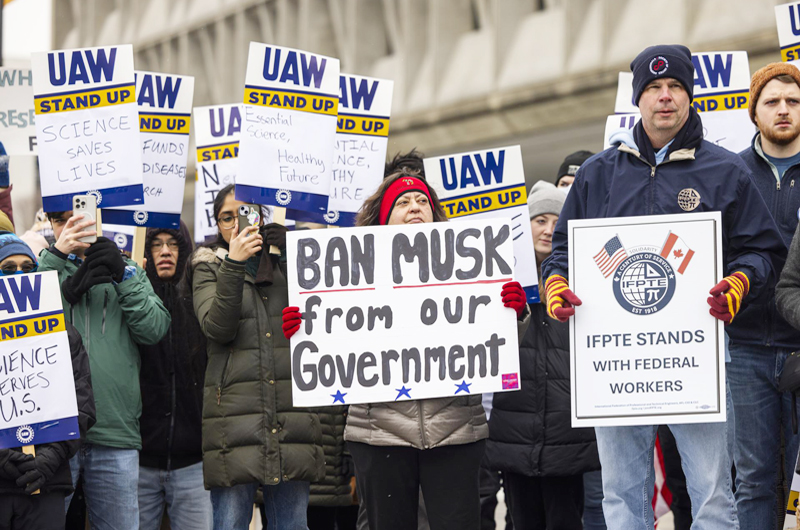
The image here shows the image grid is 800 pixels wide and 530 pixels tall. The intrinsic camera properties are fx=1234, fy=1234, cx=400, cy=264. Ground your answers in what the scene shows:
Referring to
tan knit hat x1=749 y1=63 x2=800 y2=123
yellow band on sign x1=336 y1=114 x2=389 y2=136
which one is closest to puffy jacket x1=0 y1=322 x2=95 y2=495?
yellow band on sign x1=336 y1=114 x2=389 y2=136

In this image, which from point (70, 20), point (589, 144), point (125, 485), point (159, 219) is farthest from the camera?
point (70, 20)

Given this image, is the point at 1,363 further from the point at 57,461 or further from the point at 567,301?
the point at 567,301

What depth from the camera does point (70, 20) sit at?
38.8 meters

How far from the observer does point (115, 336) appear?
6.19m

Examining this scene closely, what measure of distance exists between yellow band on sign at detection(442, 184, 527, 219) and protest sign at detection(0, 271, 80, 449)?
2.65 metres

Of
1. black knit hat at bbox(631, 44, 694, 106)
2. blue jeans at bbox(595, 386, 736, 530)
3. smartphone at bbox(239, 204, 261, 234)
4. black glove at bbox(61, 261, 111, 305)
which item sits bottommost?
blue jeans at bbox(595, 386, 736, 530)

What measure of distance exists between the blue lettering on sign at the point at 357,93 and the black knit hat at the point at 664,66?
309 cm

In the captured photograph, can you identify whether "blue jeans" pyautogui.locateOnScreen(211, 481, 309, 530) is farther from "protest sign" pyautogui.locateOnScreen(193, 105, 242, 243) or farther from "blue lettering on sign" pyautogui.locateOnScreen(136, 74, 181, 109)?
"blue lettering on sign" pyautogui.locateOnScreen(136, 74, 181, 109)

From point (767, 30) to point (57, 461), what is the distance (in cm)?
1165

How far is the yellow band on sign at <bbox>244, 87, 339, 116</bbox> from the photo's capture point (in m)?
7.19

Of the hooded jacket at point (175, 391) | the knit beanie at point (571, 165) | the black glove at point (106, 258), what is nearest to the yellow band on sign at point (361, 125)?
the knit beanie at point (571, 165)

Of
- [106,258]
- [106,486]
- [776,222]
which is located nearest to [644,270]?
[776,222]

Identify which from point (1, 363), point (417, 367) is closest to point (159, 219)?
A: point (1, 363)

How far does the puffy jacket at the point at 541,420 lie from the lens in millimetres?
6395
